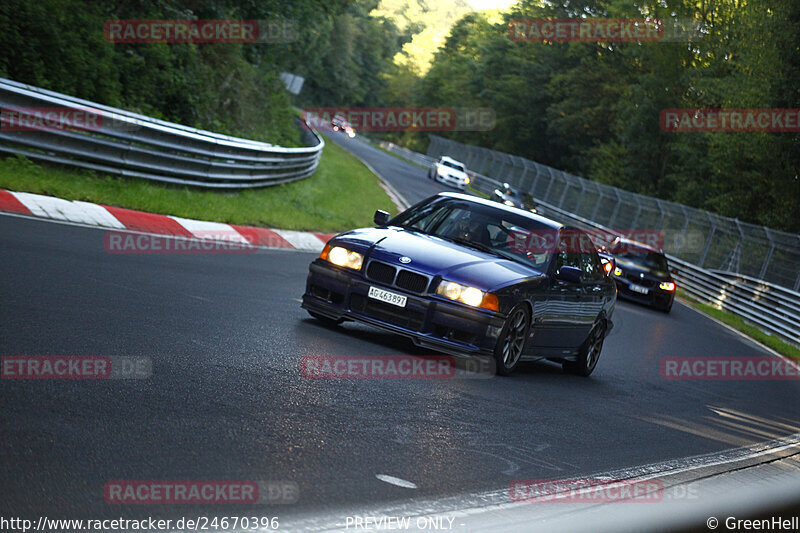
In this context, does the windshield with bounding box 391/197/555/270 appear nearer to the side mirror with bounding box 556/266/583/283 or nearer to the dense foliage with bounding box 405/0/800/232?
the side mirror with bounding box 556/266/583/283

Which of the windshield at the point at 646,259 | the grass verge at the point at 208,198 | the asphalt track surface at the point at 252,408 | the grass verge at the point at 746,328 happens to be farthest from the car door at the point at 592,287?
the windshield at the point at 646,259

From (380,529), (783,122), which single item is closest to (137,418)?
(380,529)

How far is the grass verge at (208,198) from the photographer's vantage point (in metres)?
14.1

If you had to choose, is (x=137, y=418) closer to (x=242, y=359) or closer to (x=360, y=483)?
(x=360, y=483)

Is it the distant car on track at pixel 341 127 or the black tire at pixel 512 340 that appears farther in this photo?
the distant car on track at pixel 341 127

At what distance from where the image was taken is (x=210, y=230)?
15375 millimetres

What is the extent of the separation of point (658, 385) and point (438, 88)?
4435 inches

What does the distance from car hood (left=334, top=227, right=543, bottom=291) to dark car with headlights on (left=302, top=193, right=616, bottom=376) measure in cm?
1

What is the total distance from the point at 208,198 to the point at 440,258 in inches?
415
